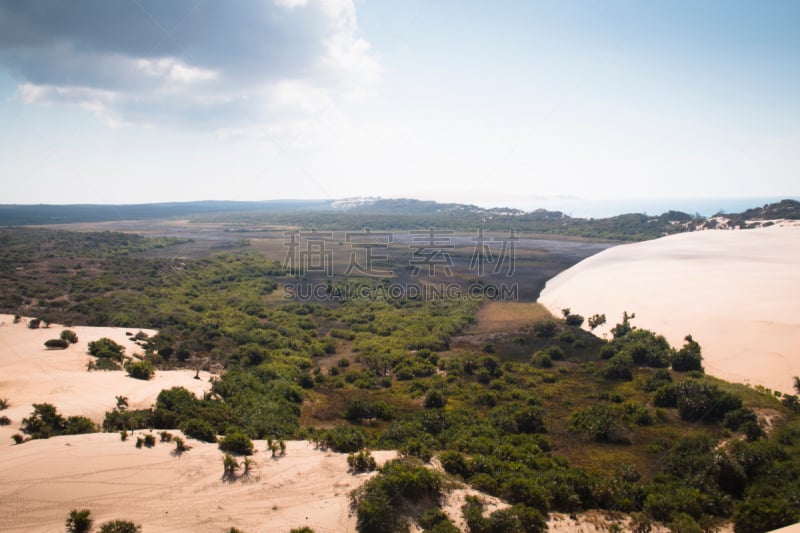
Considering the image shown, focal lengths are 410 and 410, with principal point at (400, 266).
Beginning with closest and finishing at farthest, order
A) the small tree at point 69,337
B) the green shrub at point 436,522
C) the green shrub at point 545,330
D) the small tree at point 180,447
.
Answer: the green shrub at point 436,522 < the small tree at point 180,447 < the small tree at point 69,337 < the green shrub at point 545,330

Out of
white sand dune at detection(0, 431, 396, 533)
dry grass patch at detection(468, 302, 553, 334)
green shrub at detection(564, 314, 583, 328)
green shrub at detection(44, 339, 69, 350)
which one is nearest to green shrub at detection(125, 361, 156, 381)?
green shrub at detection(44, 339, 69, 350)

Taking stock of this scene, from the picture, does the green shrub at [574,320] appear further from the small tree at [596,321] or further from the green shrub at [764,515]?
the green shrub at [764,515]

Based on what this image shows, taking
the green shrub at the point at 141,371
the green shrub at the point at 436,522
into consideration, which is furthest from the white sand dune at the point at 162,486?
the green shrub at the point at 141,371

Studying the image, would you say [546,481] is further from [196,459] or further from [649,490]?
[196,459]

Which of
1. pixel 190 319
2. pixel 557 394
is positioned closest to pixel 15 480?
pixel 557 394

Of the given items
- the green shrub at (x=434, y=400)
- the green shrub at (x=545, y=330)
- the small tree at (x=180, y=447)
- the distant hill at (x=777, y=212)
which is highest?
the distant hill at (x=777, y=212)

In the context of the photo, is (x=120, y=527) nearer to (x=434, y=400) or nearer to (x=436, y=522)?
(x=436, y=522)
